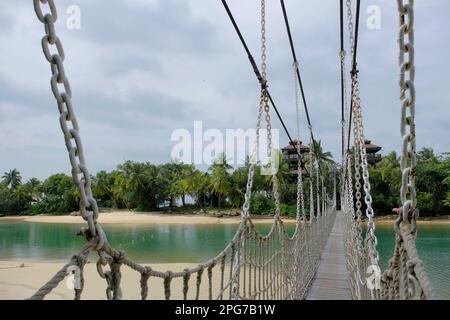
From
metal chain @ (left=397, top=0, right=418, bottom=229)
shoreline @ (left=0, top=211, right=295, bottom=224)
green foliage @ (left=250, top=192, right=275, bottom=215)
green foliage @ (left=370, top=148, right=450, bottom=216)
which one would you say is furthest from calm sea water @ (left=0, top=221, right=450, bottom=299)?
green foliage @ (left=250, top=192, right=275, bottom=215)

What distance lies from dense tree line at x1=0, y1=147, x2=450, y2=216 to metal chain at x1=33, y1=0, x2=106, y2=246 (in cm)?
1884

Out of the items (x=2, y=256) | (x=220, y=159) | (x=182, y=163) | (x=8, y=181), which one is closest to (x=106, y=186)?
(x=182, y=163)

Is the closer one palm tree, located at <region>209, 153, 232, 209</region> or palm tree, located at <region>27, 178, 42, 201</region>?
palm tree, located at <region>209, 153, 232, 209</region>

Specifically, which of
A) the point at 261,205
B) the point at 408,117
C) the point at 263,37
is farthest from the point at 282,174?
the point at 408,117

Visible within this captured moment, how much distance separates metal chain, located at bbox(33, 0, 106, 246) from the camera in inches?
31.3

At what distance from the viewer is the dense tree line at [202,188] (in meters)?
22.6

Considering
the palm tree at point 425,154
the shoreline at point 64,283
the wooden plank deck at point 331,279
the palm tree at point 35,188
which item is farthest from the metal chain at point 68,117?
the palm tree at point 35,188

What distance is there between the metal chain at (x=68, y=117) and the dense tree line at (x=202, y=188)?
742 inches

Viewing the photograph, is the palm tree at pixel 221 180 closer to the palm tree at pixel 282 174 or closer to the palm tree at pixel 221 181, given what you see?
the palm tree at pixel 221 181

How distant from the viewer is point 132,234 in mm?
18953

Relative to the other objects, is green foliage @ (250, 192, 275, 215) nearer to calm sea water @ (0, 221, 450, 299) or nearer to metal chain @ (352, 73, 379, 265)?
calm sea water @ (0, 221, 450, 299)

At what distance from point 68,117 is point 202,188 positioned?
27359 mm
